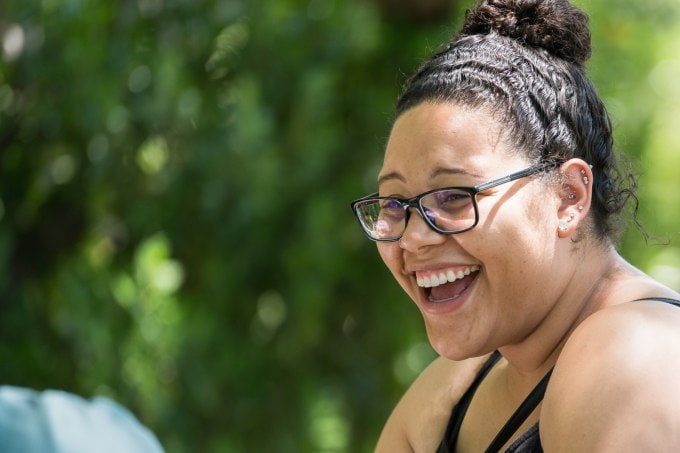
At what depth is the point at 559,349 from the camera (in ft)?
6.08

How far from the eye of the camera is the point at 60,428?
4.00 ft

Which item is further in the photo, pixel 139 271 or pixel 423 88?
pixel 139 271

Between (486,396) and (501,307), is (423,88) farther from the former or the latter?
(486,396)

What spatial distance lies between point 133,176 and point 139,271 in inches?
15.7

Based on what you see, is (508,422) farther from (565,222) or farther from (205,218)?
(205,218)

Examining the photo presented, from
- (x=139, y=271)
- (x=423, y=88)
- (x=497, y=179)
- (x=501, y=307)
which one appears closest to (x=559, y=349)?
(x=501, y=307)

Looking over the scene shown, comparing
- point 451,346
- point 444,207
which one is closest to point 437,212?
point 444,207

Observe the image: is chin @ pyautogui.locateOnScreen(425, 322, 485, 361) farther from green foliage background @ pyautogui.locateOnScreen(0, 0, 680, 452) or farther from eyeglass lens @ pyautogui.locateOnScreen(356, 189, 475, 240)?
green foliage background @ pyautogui.locateOnScreen(0, 0, 680, 452)

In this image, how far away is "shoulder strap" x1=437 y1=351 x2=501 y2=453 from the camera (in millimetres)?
2029

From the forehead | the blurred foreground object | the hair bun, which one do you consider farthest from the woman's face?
the blurred foreground object

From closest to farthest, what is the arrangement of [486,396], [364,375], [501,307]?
[501,307] < [486,396] < [364,375]

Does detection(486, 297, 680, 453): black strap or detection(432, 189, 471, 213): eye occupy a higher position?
detection(432, 189, 471, 213): eye

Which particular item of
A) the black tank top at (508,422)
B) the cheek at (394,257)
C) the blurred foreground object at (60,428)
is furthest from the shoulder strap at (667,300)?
the blurred foreground object at (60,428)

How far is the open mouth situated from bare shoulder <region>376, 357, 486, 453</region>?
35cm
